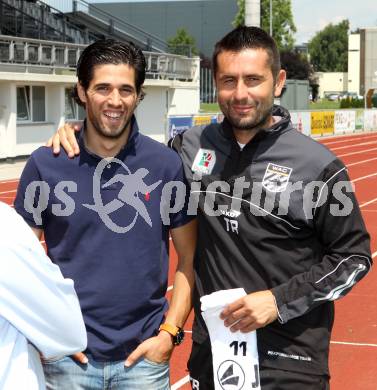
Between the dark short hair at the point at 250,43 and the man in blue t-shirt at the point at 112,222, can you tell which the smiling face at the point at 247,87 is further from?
the man in blue t-shirt at the point at 112,222

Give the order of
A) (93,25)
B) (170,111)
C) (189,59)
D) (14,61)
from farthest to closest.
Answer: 1. (93,25)
2. (189,59)
3. (170,111)
4. (14,61)

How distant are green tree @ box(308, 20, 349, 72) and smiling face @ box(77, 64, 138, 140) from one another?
473 feet

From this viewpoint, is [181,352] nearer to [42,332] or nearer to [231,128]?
[231,128]

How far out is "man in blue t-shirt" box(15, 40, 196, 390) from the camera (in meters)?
3.04

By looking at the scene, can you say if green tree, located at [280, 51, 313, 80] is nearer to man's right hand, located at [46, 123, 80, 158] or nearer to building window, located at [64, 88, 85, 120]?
building window, located at [64, 88, 85, 120]

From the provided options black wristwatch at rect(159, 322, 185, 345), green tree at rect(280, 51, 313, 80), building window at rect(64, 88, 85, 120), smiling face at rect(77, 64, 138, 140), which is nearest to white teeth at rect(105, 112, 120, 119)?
smiling face at rect(77, 64, 138, 140)

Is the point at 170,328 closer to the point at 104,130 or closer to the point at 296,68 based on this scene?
the point at 104,130

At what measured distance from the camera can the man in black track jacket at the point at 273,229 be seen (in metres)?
2.87

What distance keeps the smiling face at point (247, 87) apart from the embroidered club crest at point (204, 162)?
19cm

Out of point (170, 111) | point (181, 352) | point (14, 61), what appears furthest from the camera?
point (170, 111)

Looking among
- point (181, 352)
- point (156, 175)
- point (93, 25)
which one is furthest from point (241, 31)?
point (93, 25)

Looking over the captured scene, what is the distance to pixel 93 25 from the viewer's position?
39.2 metres

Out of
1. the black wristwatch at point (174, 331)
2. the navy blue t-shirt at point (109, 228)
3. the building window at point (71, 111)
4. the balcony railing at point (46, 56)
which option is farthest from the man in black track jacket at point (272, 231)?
the building window at point (71, 111)

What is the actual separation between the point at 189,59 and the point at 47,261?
34464mm
